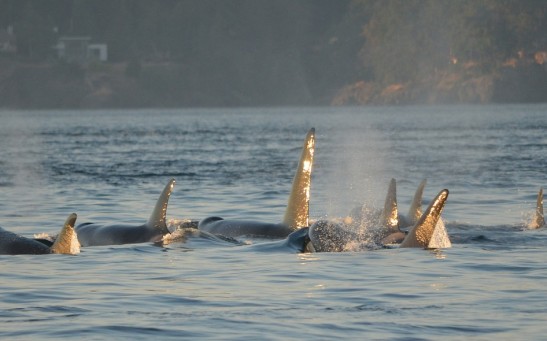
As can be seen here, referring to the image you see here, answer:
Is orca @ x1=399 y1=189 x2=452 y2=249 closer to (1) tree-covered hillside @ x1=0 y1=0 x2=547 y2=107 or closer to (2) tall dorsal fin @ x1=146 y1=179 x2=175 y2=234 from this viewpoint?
(2) tall dorsal fin @ x1=146 y1=179 x2=175 y2=234

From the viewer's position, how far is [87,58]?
635 ft

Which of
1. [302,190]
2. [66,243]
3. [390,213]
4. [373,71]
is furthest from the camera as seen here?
[373,71]

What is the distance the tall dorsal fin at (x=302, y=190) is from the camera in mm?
16125

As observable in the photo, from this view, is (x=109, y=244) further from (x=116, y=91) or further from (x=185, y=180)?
(x=116, y=91)

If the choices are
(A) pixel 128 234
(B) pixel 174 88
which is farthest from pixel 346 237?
(B) pixel 174 88

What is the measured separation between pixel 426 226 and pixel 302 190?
1650 mm

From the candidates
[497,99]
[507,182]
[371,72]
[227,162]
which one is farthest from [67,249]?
[371,72]

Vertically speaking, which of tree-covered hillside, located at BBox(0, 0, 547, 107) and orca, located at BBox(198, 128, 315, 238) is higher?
tree-covered hillside, located at BBox(0, 0, 547, 107)

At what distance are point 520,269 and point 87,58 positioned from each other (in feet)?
596

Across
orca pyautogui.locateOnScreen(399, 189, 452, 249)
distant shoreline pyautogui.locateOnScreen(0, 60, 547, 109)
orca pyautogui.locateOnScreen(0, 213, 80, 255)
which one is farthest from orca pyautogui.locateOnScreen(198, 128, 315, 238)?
distant shoreline pyautogui.locateOnScreen(0, 60, 547, 109)

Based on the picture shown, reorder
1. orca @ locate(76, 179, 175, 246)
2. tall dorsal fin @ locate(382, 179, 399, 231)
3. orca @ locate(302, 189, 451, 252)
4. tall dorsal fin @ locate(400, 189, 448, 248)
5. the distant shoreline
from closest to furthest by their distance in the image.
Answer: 1. tall dorsal fin @ locate(400, 189, 448, 248)
2. orca @ locate(302, 189, 451, 252)
3. tall dorsal fin @ locate(382, 179, 399, 231)
4. orca @ locate(76, 179, 175, 246)
5. the distant shoreline

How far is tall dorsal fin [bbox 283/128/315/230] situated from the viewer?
16.1 m

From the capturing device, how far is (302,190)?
16.2 meters

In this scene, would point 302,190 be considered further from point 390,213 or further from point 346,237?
point 390,213
